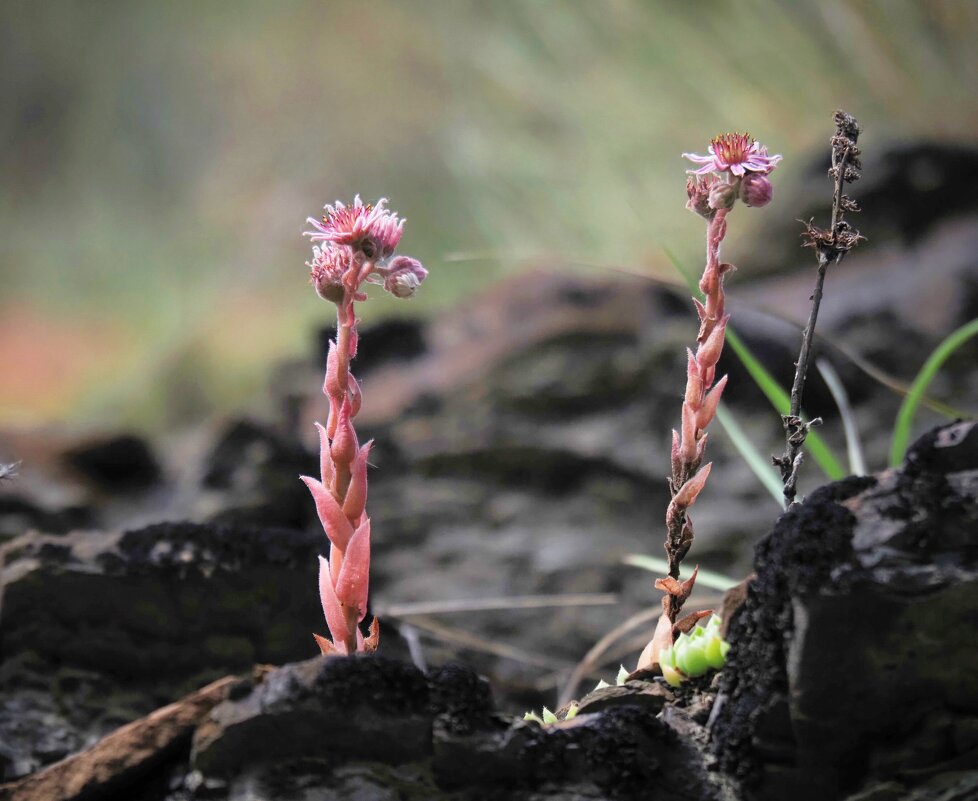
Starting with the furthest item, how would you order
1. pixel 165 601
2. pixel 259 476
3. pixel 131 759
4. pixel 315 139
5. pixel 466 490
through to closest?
pixel 315 139 < pixel 466 490 < pixel 259 476 < pixel 165 601 < pixel 131 759

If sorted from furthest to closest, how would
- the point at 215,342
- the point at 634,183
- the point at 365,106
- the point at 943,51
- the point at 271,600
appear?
the point at 365,106 → the point at 215,342 → the point at 634,183 → the point at 943,51 → the point at 271,600

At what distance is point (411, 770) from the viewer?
0.83 metres

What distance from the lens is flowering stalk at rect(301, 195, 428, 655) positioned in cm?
97

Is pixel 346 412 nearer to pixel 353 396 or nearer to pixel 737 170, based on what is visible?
pixel 353 396

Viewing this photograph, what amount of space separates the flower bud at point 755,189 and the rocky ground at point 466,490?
50cm

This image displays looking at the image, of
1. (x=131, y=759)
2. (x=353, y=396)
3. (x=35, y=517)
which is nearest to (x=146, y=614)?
(x=131, y=759)

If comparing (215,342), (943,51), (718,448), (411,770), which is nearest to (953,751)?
(411,770)

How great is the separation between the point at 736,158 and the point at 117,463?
204 centimetres

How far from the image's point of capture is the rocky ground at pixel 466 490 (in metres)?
1.23

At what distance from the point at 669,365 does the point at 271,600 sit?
1.26 m

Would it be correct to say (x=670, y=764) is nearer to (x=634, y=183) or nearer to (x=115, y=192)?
(x=634, y=183)

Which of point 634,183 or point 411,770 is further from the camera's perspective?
point 634,183

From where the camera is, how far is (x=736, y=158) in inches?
39.2

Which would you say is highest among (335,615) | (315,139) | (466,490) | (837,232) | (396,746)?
(315,139)
